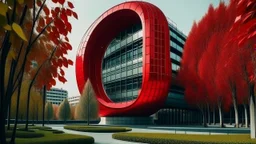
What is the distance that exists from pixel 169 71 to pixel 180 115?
23272 mm

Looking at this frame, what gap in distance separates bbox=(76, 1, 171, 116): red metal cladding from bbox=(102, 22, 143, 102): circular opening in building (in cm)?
137

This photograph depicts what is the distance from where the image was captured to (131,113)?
5809 centimetres

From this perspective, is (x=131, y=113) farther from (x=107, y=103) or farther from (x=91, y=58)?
(x=91, y=58)

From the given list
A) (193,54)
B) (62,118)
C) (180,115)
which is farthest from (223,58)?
(62,118)

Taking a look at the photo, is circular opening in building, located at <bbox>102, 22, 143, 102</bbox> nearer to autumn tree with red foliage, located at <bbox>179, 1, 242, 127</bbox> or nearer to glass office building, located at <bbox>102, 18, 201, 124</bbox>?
glass office building, located at <bbox>102, 18, 201, 124</bbox>

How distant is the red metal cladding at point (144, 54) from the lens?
50.7 metres

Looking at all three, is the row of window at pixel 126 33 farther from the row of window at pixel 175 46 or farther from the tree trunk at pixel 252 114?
the tree trunk at pixel 252 114

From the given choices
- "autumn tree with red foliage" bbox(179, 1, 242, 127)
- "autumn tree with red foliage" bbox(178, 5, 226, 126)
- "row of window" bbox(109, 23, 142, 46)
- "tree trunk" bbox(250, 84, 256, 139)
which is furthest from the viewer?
"row of window" bbox(109, 23, 142, 46)

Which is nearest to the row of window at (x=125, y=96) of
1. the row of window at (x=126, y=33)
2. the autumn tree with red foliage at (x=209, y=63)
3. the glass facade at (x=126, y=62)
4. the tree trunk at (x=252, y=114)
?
the glass facade at (x=126, y=62)

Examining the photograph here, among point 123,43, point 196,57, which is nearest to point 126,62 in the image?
point 123,43

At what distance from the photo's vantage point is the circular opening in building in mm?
58656

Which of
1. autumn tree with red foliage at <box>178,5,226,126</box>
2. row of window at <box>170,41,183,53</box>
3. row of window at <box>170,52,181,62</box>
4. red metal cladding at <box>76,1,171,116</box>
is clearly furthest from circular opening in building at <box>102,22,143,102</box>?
row of window at <box>170,52,181,62</box>

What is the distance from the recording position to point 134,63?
59.2m

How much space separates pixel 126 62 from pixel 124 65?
1.04 m
